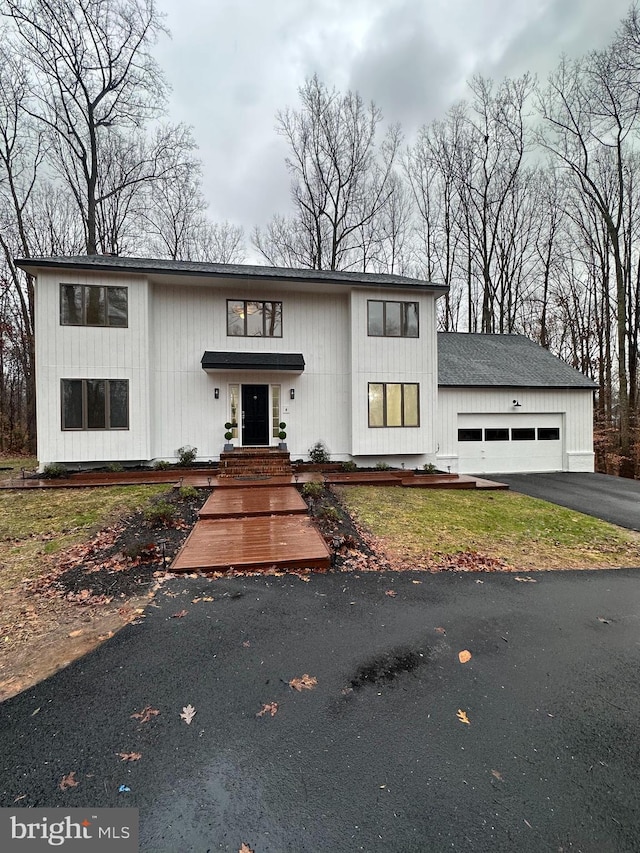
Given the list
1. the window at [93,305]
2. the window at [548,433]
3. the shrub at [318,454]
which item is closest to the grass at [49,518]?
the shrub at [318,454]

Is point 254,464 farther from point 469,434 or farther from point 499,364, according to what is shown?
point 499,364

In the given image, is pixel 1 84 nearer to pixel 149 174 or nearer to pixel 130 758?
pixel 149 174

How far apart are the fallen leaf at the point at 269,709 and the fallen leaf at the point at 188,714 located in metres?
0.42

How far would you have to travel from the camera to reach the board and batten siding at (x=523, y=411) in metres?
12.7

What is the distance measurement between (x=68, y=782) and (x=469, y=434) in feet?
42.8

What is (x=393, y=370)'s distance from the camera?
1109 cm

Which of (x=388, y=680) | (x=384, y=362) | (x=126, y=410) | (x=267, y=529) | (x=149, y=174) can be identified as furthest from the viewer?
(x=149, y=174)

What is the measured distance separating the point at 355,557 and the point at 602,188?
69.4 ft

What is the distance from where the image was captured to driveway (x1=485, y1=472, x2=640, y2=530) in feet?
26.0

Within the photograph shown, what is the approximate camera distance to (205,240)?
63.3 ft

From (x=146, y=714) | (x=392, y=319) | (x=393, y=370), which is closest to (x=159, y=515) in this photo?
(x=146, y=714)

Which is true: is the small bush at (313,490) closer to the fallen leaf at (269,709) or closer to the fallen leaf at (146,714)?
the fallen leaf at (269,709)

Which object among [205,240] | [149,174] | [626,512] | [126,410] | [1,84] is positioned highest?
[1,84]

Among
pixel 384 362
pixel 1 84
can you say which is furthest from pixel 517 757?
pixel 1 84
